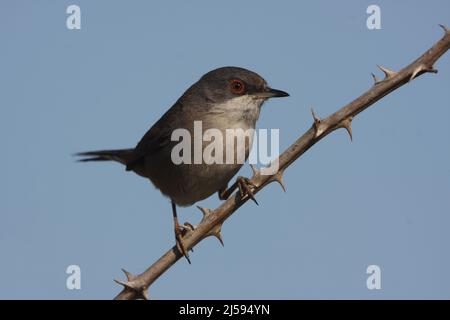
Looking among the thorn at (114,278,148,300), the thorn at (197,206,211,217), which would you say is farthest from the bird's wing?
the thorn at (114,278,148,300)

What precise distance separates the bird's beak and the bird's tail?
2248 mm

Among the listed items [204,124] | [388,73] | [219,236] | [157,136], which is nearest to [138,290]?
[219,236]

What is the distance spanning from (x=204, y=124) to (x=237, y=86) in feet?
1.82

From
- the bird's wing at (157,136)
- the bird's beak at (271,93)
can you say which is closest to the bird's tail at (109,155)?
the bird's wing at (157,136)

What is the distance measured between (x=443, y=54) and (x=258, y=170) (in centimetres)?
135

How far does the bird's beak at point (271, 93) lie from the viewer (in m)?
6.03

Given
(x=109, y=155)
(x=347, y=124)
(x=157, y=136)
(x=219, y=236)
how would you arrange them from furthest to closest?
(x=109, y=155), (x=157, y=136), (x=219, y=236), (x=347, y=124)

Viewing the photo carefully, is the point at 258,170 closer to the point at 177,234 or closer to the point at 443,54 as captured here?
the point at 443,54

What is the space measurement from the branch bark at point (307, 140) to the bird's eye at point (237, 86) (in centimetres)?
225

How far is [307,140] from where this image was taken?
3.67 metres

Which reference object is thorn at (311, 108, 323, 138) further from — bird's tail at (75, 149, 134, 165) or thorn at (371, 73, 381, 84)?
bird's tail at (75, 149, 134, 165)

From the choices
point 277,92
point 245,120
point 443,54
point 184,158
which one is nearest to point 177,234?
point 184,158

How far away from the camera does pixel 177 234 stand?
5.66 m

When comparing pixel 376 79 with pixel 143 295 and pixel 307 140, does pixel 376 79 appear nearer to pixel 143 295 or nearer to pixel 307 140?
pixel 307 140
